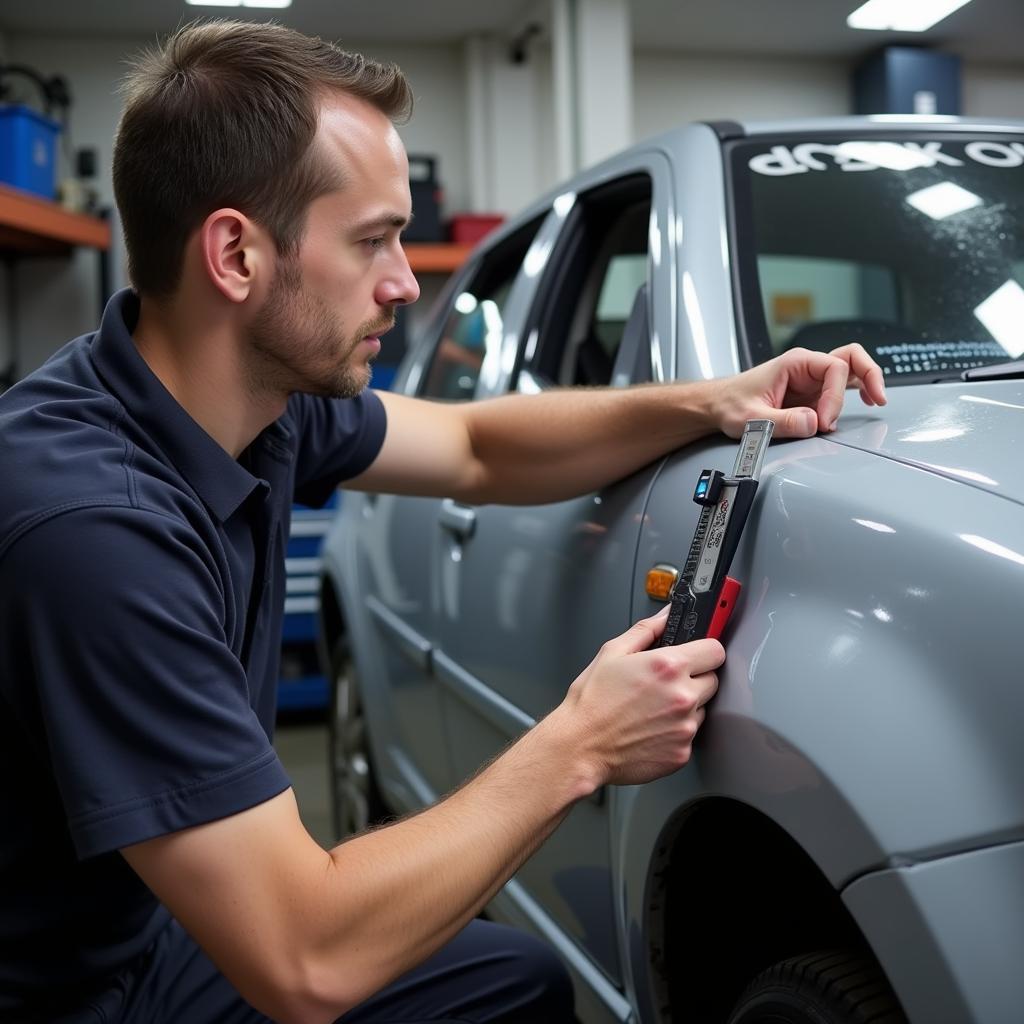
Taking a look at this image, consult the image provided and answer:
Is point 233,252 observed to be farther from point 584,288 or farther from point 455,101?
point 455,101

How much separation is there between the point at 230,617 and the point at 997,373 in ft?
2.92

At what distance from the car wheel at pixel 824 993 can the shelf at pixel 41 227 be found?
6.18 m

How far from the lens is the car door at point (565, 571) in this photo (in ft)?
4.91

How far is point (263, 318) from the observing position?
4.24 feet

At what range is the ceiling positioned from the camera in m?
8.27

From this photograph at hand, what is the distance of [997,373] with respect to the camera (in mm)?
1376

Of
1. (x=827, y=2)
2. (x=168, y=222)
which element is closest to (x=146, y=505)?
(x=168, y=222)

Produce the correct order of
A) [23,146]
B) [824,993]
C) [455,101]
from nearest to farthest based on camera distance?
1. [824,993]
2. [23,146]
3. [455,101]

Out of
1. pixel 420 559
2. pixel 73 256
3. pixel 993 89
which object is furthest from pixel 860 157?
pixel 993 89

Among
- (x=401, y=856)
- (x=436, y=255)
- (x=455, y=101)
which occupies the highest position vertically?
(x=455, y=101)

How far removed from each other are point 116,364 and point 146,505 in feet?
0.79

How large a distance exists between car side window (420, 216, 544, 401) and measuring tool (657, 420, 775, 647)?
4.31ft

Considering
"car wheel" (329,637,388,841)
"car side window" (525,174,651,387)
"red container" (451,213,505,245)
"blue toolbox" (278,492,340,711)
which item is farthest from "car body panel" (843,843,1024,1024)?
"red container" (451,213,505,245)

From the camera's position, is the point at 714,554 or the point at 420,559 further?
the point at 420,559
